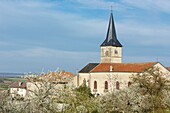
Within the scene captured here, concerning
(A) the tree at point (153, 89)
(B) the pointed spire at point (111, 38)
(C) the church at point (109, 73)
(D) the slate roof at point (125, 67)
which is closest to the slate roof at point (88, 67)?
(C) the church at point (109, 73)

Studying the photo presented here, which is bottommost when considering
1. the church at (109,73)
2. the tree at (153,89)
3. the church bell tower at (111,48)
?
the tree at (153,89)

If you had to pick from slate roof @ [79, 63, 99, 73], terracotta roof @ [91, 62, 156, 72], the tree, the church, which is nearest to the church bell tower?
the church

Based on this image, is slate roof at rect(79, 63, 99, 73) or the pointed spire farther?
the pointed spire

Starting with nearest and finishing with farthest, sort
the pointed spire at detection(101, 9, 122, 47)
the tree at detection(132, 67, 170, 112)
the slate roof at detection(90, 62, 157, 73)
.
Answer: the tree at detection(132, 67, 170, 112)
the slate roof at detection(90, 62, 157, 73)
the pointed spire at detection(101, 9, 122, 47)

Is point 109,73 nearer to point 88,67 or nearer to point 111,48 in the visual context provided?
point 88,67

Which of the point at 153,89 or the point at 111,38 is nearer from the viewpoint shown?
the point at 153,89

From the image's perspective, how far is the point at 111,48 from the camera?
78.1 meters

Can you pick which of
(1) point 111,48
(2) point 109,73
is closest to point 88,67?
(2) point 109,73

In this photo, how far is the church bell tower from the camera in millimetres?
77875

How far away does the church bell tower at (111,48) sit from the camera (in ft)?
255

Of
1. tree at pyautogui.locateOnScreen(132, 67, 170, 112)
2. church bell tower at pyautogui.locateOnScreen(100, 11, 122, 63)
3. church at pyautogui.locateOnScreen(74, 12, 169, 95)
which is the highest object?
church bell tower at pyautogui.locateOnScreen(100, 11, 122, 63)

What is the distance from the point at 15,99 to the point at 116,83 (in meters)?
44.8

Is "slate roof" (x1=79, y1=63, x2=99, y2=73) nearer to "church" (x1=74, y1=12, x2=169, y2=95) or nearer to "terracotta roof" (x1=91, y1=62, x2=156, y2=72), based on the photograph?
"church" (x1=74, y1=12, x2=169, y2=95)

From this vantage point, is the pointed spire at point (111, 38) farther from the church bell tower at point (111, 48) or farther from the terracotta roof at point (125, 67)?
the terracotta roof at point (125, 67)
